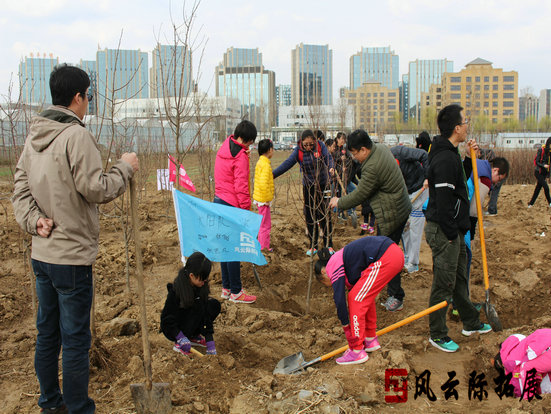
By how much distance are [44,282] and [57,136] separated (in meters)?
0.75

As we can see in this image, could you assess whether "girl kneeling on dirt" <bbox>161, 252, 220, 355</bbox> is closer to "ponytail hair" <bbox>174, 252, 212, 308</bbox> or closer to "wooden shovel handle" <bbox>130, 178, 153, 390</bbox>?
"ponytail hair" <bbox>174, 252, 212, 308</bbox>

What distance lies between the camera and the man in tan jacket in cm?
225

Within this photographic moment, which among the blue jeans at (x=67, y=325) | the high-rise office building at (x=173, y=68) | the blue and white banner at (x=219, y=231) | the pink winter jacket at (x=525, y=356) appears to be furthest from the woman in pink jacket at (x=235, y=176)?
the pink winter jacket at (x=525, y=356)

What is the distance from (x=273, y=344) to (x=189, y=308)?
0.84m

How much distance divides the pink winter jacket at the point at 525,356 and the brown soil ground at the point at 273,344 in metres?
0.17

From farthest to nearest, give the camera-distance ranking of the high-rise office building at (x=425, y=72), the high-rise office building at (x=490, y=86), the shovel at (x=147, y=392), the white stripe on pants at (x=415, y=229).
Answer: the high-rise office building at (x=425, y=72) < the high-rise office building at (x=490, y=86) < the white stripe on pants at (x=415, y=229) < the shovel at (x=147, y=392)

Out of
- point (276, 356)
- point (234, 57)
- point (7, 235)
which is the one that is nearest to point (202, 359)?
point (276, 356)

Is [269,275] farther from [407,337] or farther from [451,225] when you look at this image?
[451,225]

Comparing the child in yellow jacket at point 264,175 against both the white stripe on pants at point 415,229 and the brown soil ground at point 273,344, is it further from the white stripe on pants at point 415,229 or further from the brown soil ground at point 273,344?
the white stripe on pants at point 415,229

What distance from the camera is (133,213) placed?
8.38 feet

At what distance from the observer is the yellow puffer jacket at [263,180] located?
221 inches

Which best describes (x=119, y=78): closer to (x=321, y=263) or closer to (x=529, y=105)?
(x=321, y=263)

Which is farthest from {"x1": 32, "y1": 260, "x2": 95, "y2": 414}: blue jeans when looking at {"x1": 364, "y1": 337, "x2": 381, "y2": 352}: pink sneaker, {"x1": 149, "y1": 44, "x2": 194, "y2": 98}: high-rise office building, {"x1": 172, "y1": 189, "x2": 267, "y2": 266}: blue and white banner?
{"x1": 149, "y1": 44, "x2": 194, "y2": 98}: high-rise office building

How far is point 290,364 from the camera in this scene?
3.41 metres
